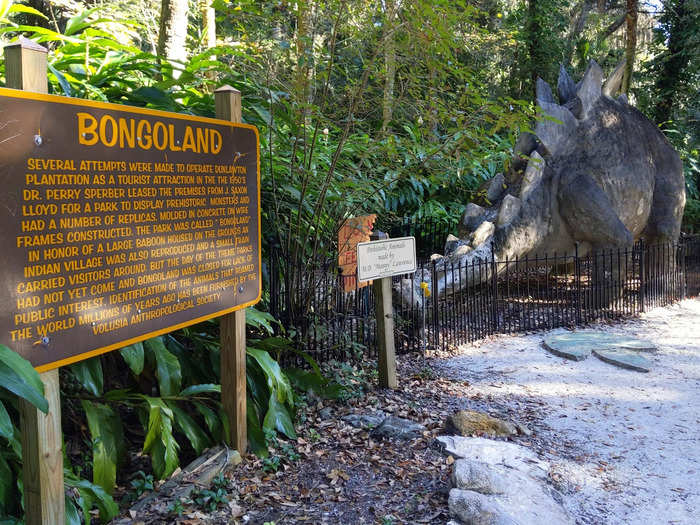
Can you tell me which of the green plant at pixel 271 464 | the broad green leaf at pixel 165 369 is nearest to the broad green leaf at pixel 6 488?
the broad green leaf at pixel 165 369

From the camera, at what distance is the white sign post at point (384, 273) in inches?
201

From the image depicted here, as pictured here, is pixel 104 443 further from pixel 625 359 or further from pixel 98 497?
pixel 625 359

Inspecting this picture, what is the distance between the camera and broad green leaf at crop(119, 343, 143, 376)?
3.25 m

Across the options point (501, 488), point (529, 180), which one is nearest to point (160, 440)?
point (501, 488)

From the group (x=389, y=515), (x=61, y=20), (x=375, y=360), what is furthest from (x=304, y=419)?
(x=61, y=20)

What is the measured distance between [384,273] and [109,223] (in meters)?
3.00

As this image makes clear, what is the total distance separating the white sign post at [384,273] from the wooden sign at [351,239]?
0.67 ft

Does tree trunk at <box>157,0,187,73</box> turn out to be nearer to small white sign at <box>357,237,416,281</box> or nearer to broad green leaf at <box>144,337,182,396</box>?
small white sign at <box>357,237,416,281</box>

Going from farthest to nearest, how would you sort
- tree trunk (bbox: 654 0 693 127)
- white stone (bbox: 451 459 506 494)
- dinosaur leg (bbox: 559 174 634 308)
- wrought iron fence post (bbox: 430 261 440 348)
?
tree trunk (bbox: 654 0 693 127)
dinosaur leg (bbox: 559 174 634 308)
wrought iron fence post (bbox: 430 261 440 348)
white stone (bbox: 451 459 506 494)

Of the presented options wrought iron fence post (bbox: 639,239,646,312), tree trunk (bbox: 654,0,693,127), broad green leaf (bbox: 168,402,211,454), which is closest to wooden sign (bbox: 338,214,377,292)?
broad green leaf (bbox: 168,402,211,454)

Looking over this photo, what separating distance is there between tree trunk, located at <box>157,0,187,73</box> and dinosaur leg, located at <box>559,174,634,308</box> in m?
5.42

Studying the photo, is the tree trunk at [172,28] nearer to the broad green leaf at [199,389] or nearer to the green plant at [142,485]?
the broad green leaf at [199,389]

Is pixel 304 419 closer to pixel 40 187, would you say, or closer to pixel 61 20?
pixel 40 187

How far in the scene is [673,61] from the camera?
1446cm
